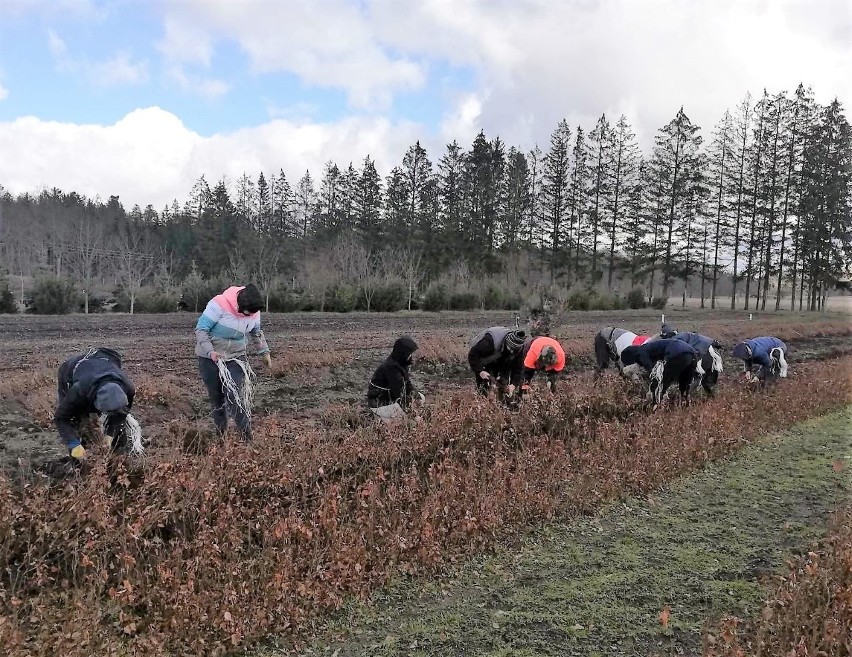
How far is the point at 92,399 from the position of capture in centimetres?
430

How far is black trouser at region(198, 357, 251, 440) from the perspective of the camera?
5426 millimetres

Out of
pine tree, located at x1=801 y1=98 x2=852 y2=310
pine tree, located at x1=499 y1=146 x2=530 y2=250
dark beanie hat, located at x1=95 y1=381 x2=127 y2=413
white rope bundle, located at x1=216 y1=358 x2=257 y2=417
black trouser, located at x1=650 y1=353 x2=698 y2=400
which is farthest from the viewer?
pine tree, located at x1=499 y1=146 x2=530 y2=250

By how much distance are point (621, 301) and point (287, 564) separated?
32061 mm

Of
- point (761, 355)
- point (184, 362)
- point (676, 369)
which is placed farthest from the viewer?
point (184, 362)

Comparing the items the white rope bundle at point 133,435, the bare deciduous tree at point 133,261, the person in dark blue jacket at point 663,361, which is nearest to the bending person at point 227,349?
the white rope bundle at point 133,435

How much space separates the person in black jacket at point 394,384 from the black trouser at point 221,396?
1.34 meters

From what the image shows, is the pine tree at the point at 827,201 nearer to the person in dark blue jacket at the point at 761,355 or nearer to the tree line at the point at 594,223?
the tree line at the point at 594,223

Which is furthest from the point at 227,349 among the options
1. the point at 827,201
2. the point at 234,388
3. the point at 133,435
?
the point at 827,201

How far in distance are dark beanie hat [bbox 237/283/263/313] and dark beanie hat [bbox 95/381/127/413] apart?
143 centimetres

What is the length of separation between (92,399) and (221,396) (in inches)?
53.2

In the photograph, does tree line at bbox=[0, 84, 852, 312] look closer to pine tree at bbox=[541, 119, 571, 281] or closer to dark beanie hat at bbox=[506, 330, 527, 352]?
pine tree at bbox=[541, 119, 571, 281]

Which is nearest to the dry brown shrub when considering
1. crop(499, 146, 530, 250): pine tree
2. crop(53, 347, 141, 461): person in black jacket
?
crop(53, 347, 141, 461): person in black jacket

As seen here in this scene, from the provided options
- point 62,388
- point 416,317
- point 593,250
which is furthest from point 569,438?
point 593,250

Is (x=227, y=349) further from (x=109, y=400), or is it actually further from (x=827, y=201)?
(x=827, y=201)
